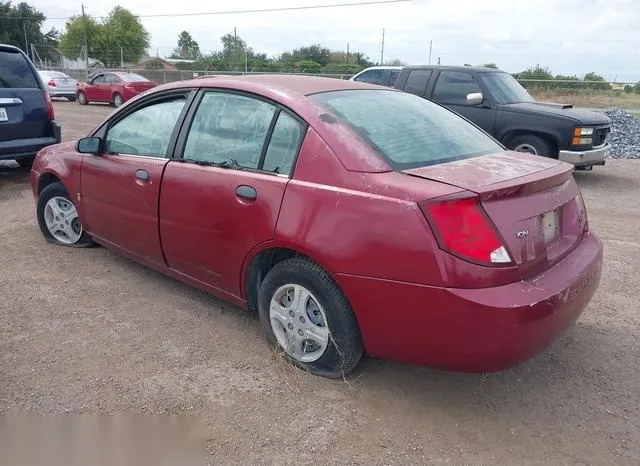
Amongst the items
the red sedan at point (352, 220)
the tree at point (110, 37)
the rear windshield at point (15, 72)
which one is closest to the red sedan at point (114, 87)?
the rear windshield at point (15, 72)

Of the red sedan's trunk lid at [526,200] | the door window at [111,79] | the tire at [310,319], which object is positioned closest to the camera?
the red sedan's trunk lid at [526,200]

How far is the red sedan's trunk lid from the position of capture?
2.45 metres

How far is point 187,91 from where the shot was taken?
368 centimetres

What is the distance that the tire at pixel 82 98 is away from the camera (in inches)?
884

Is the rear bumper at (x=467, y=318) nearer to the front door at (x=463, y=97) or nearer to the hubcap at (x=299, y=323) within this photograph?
the hubcap at (x=299, y=323)

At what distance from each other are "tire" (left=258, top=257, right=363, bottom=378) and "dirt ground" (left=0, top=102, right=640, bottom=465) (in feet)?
0.37

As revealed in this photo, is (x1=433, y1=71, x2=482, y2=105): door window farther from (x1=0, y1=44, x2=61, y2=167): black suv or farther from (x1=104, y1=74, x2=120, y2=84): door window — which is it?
(x1=104, y1=74, x2=120, y2=84): door window

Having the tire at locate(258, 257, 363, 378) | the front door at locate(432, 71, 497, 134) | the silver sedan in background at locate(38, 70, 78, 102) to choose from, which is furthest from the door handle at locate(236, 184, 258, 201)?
the silver sedan in background at locate(38, 70, 78, 102)

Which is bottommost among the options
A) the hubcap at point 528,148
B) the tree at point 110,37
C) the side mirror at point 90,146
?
the hubcap at point 528,148

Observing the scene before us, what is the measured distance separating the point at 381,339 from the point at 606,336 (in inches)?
70.0

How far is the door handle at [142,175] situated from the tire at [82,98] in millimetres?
20965

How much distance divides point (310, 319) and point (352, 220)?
683 millimetres

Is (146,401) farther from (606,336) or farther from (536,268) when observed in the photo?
(606,336)

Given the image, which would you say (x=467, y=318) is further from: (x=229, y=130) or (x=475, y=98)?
(x=475, y=98)
